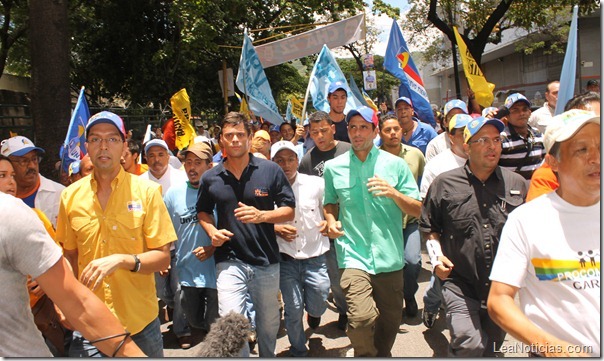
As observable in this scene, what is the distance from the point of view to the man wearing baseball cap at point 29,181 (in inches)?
181

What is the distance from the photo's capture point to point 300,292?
473 centimetres

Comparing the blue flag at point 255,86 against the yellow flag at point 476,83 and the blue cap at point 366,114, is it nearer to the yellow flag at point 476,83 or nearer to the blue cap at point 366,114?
the yellow flag at point 476,83

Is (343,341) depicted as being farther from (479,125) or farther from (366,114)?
(479,125)

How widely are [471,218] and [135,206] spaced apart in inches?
88.0

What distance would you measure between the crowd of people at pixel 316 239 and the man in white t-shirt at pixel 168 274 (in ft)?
0.07

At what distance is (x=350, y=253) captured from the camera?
13.6 ft

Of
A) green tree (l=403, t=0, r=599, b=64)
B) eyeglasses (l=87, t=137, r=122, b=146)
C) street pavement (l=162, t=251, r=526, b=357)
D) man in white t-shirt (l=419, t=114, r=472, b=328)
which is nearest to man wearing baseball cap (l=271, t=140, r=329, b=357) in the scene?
street pavement (l=162, t=251, r=526, b=357)

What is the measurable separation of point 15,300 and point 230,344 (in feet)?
2.92

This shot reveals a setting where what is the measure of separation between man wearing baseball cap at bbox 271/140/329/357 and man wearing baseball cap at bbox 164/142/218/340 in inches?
27.9

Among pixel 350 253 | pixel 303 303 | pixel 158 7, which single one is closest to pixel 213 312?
pixel 303 303

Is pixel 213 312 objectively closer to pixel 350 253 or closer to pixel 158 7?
pixel 350 253

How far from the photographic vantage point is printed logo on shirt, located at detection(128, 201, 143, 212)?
3.11 metres

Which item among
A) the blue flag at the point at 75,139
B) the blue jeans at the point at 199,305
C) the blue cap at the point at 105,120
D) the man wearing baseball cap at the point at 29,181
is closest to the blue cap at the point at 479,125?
the blue cap at the point at 105,120

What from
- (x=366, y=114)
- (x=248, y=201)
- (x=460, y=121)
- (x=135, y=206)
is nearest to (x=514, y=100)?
(x=460, y=121)
